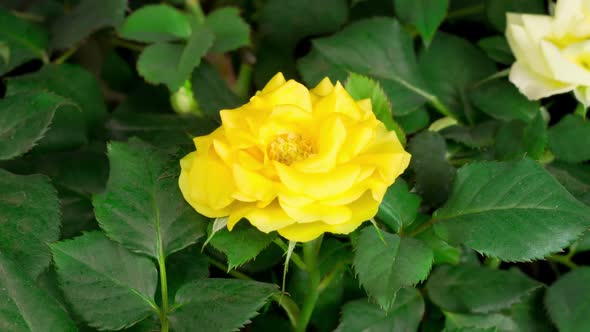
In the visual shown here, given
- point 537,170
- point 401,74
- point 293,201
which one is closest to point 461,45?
point 401,74

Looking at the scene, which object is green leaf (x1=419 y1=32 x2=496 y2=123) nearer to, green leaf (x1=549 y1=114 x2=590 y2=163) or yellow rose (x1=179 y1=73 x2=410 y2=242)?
green leaf (x1=549 y1=114 x2=590 y2=163)

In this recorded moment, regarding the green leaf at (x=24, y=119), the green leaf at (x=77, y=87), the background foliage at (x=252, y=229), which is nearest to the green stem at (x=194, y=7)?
the background foliage at (x=252, y=229)

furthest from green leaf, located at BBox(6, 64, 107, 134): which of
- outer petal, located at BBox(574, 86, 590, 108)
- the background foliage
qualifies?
outer petal, located at BBox(574, 86, 590, 108)

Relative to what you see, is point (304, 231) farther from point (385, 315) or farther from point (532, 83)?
point (532, 83)

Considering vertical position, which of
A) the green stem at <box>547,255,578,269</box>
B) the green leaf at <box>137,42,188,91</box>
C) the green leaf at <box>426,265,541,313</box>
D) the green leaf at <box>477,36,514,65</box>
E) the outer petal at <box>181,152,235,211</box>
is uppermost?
the outer petal at <box>181,152,235,211</box>

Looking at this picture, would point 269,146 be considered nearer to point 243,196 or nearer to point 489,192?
point 243,196

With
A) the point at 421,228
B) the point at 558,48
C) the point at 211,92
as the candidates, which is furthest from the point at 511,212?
the point at 211,92

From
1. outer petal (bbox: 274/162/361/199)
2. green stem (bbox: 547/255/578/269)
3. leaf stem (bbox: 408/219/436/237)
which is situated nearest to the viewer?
outer petal (bbox: 274/162/361/199)
